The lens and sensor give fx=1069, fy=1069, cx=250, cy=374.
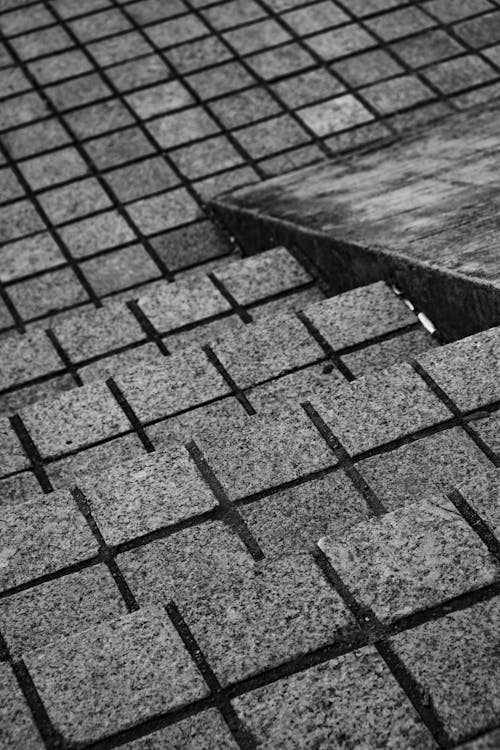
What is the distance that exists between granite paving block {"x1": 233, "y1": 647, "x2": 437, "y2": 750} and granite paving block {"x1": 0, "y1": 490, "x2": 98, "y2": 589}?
0.63m

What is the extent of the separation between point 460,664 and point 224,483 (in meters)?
0.75

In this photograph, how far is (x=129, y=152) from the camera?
4676 mm

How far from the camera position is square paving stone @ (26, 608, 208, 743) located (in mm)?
1795

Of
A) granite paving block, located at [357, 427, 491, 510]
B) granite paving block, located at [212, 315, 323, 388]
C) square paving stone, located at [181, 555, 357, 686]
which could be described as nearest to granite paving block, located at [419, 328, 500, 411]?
granite paving block, located at [357, 427, 491, 510]

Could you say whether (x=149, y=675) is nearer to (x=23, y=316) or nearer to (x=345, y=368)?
(x=345, y=368)

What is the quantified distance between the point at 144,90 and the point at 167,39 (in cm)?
45

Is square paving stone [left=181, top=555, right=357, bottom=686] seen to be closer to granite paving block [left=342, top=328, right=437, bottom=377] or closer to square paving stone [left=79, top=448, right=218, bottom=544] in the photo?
square paving stone [left=79, top=448, right=218, bottom=544]

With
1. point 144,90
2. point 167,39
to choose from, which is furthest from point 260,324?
point 167,39

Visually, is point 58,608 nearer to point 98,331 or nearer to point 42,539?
point 42,539

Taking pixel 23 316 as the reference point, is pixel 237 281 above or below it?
above

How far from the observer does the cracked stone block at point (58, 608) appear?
2.14 m

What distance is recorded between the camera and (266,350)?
9.96 ft

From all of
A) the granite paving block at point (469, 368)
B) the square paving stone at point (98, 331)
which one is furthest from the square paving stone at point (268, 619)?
the square paving stone at point (98, 331)

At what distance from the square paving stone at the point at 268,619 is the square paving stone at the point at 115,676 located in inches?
2.2
